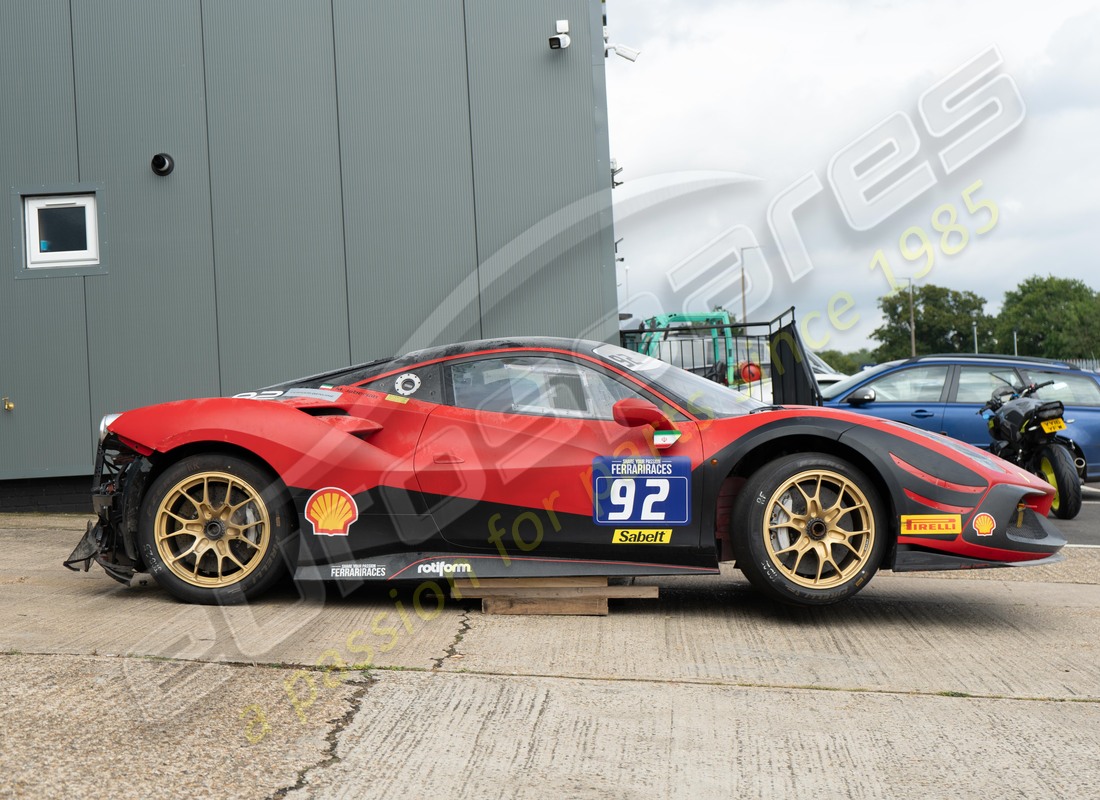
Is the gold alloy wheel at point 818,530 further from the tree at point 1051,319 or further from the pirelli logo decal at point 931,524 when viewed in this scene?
the tree at point 1051,319

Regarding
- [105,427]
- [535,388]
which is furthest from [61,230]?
[535,388]

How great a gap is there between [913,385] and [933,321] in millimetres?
28127

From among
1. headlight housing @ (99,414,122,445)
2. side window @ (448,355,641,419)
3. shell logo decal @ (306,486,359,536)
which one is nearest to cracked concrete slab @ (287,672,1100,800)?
shell logo decal @ (306,486,359,536)

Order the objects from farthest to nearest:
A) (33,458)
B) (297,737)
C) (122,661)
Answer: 1. (33,458)
2. (122,661)
3. (297,737)

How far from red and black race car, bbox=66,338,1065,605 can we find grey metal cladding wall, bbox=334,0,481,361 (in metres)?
4.08

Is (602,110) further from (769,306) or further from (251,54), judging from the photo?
(769,306)

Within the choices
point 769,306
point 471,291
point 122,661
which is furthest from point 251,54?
point 122,661

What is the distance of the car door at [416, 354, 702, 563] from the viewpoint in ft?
14.8

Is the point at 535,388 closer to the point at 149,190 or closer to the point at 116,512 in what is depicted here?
the point at 116,512

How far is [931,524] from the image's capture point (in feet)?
14.3

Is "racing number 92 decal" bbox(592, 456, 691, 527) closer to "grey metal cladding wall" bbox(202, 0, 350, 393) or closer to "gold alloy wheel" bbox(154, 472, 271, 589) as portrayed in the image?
"gold alloy wheel" bbox(154, 472, 271, 589)

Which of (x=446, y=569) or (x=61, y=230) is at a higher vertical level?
(x=61, y=230)

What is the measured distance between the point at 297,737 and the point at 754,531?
215cm

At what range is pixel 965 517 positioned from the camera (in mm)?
4367
